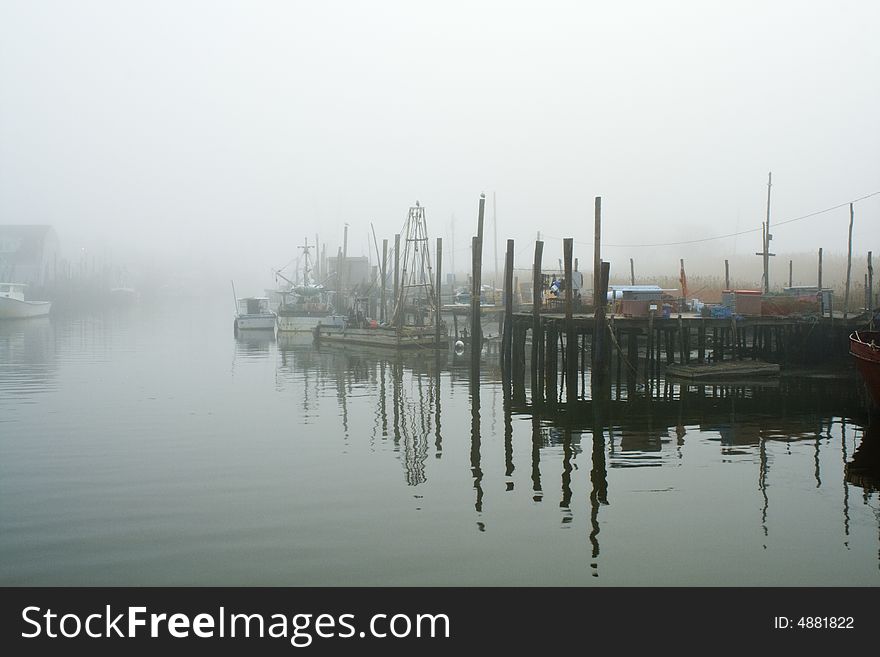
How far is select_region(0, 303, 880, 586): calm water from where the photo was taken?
1248 centimetres

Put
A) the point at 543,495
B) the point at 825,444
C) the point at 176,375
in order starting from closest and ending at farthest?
the point at 543,495 → the point at 825,444 → the point at 176,375

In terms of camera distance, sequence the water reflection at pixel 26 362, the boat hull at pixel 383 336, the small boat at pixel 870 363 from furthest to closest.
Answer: the boat hull at pixel 383 336 → the water reflection at pixel 26 362 → the small boat at pixel 870 363

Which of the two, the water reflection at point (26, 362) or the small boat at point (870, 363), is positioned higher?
the small boat at point (870, 363)

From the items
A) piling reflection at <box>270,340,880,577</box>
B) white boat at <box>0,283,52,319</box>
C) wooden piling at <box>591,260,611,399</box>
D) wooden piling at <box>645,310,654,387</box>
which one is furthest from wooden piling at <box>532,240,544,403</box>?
white boat at <box>0,283,52,319</box>

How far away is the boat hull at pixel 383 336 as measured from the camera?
181 feet

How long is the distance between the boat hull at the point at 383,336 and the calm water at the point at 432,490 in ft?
68.5

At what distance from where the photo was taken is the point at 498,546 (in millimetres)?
13375

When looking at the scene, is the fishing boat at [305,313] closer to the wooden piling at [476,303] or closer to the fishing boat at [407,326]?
the fishing boat at [407,326]

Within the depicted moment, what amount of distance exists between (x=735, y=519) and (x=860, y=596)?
12.8 feet

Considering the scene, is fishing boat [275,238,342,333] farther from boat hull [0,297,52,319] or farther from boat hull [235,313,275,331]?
boat hull [0,297,52,319]

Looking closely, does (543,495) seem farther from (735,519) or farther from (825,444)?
(825,444)

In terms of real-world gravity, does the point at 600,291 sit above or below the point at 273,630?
above

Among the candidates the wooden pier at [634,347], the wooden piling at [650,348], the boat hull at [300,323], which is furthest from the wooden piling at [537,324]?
the boat hull at [300,323]

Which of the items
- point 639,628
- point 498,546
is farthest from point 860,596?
point 498,546
